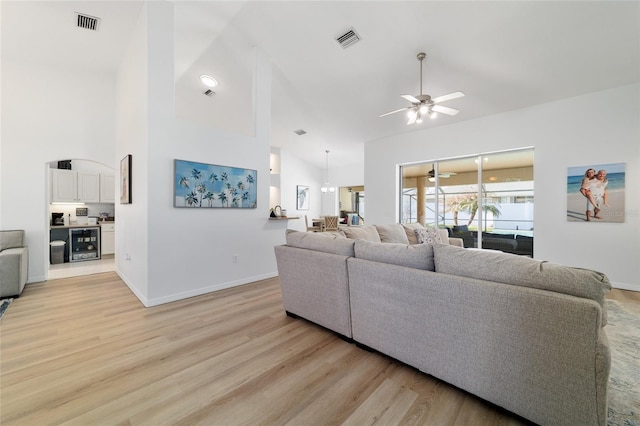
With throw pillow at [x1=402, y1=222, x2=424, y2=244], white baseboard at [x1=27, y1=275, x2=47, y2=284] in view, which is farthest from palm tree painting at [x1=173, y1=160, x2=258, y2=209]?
white baseboard at [x1=27, y1=275, x2=47, y2=284]

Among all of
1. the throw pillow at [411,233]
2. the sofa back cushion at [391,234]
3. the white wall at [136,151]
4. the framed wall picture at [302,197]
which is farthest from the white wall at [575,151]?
the white wall at [136,151]

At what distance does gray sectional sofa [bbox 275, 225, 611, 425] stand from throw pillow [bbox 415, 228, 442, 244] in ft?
7.21

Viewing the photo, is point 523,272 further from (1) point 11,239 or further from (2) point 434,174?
(1) point 11,239

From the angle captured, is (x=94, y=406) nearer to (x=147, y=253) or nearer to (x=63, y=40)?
(x=147, y=253)

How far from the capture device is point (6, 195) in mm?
3916

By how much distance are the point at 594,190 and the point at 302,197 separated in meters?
7.38

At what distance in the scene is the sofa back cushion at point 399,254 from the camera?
1.84 m

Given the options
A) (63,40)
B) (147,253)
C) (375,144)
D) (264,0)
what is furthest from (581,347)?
(63,40)

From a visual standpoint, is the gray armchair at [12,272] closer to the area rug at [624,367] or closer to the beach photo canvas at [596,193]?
the area rug at [624,367]

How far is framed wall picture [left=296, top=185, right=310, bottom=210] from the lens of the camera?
30.6ft

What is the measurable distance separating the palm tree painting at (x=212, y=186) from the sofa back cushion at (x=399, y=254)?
2.39 metres

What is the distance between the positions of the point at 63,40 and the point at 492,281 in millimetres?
6037

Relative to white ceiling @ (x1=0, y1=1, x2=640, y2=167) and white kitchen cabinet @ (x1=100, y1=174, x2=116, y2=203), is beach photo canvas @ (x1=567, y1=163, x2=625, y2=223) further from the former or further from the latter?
white kitchen cabinet @ (x1=100, y1=174, x2=116, y2=203)

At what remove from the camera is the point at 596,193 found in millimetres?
3941
